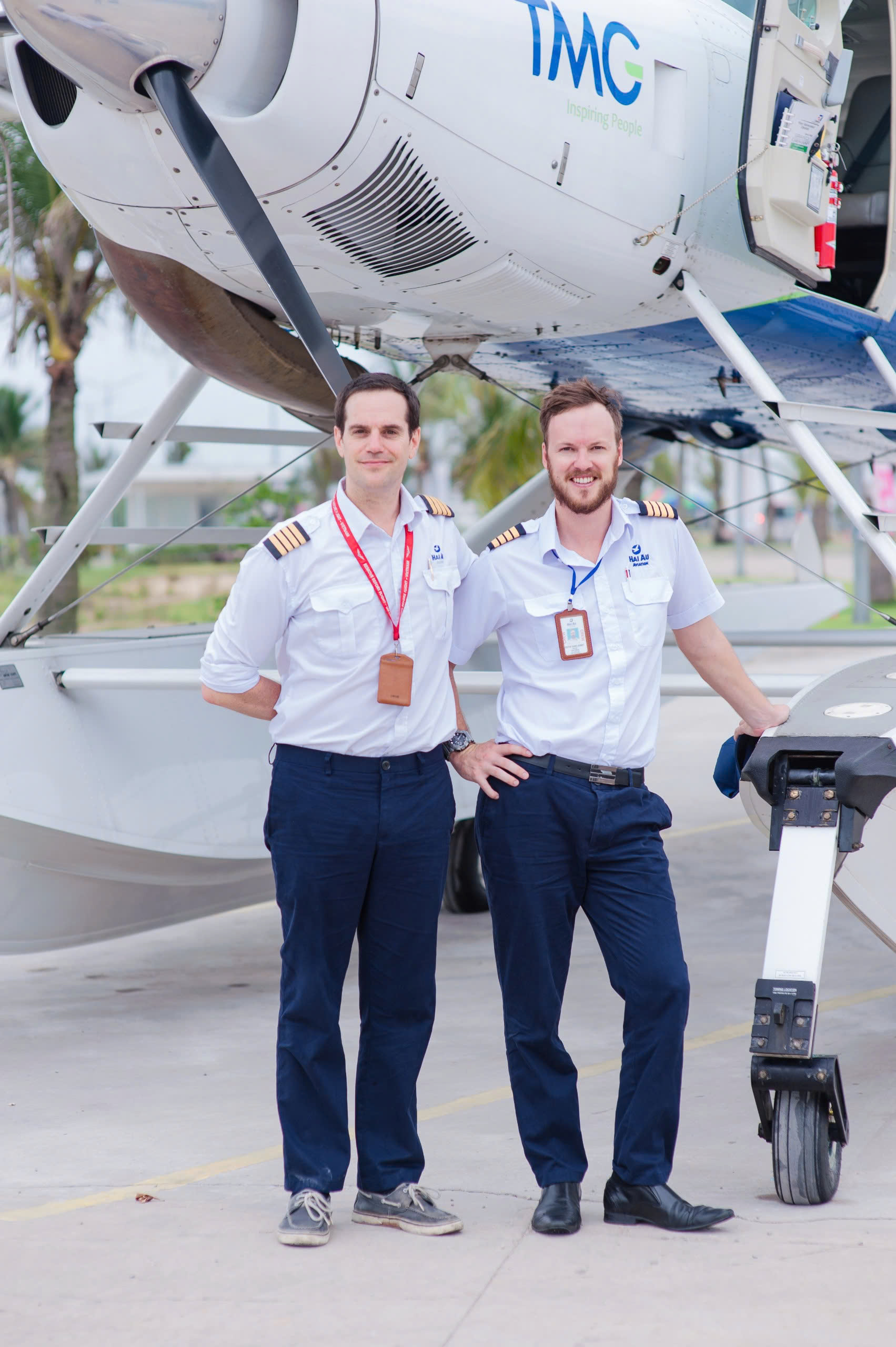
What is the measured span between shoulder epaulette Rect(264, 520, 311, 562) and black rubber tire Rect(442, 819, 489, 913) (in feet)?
11.1

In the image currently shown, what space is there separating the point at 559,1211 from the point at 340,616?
1.27 meters

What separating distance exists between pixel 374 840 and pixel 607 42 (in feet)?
8.19

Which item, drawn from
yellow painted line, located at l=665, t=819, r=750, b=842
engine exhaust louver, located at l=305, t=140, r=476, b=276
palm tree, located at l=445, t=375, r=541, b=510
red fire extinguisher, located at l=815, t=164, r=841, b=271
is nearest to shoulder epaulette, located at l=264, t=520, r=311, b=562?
engine exhaust louver, located at l=305, t=140, r=476, b=276

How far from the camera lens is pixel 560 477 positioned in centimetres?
307

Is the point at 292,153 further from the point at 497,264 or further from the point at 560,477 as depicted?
the point at 560,477

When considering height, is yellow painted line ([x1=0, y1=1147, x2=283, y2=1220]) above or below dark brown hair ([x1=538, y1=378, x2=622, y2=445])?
below

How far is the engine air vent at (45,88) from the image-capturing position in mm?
3809

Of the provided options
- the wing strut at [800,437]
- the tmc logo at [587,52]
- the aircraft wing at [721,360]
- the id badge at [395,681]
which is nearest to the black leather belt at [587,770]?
the id badge at [395,681]

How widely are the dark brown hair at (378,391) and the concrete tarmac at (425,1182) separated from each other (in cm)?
167

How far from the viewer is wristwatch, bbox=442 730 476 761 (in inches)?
124

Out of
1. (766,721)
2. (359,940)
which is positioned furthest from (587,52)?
(359,940)

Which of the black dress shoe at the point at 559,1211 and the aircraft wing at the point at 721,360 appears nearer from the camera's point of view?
the black dress shoe at the point at 559,1211

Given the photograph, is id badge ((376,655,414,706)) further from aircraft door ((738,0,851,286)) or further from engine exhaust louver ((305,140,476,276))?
aircraft door ((738,0,851,286))

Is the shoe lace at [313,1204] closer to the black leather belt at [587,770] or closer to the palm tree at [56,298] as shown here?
the black leather belt at [587,770]
